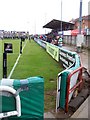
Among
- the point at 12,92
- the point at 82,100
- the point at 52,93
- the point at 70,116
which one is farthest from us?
the point at 52,93

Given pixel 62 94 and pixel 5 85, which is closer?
pixel 5 85

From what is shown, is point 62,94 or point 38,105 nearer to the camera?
point 38,105

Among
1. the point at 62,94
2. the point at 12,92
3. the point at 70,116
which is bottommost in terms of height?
the point at 70,116

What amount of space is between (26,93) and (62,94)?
1584mm

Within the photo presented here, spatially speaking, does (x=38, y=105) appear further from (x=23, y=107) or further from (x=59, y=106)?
(x=59, y=106)

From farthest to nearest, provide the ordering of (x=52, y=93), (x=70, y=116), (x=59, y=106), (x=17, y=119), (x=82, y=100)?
(x=52, y=93) → (x=82, y=100) → (x=59, y=106) → (x=70, y=116) → (x=17, y=119)

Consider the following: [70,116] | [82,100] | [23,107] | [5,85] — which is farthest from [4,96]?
[82,100]

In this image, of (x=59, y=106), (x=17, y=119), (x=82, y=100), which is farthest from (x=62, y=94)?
(x=17, y=119)

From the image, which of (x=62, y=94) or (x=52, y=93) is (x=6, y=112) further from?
(x=52, y=93)

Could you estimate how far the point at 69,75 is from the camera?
659 centimetres

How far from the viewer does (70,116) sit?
6293 millimetres

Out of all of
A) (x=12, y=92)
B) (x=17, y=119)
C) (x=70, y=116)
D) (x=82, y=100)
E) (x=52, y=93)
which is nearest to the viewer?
(x=12, y=92)

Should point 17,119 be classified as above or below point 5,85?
below

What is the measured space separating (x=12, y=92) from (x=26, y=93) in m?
0.53
